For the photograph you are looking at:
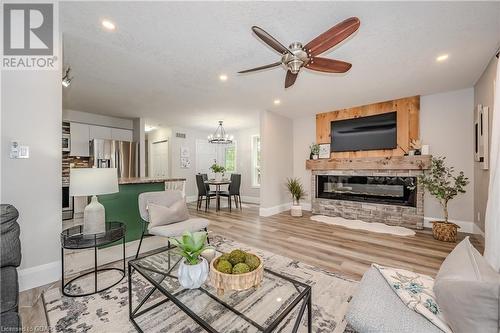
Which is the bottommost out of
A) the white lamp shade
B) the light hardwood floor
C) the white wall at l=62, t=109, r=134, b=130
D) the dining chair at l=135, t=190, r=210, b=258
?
the light hardwood floor

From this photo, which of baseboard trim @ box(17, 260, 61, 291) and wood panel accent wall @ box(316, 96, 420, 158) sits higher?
wood panel accent wall @ box(316, 96, 420, 158)

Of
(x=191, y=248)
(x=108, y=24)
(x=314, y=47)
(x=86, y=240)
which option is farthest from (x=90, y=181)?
(x=314, y=47)

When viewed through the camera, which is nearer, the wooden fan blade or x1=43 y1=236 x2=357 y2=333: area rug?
x1=43 y1=236 x2=357 y2=333: area rug

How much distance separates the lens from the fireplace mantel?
390 cm

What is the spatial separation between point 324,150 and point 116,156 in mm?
5335

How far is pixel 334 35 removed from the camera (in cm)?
165

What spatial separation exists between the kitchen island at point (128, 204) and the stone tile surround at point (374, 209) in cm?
374

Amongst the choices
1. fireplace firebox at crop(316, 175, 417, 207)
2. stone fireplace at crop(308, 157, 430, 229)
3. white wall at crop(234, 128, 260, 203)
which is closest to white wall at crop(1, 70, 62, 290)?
stone fireplace at crop(308, 157, 430, 229)

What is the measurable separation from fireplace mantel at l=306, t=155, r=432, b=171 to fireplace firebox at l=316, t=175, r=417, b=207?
0.28 meters

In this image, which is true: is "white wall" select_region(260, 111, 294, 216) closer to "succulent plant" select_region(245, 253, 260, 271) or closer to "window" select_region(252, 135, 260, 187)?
"window" select_region(252, 135, 260, 187)

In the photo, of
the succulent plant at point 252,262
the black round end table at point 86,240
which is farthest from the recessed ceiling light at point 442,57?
the black round end table at point 86,240

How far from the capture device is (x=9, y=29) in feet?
6.28

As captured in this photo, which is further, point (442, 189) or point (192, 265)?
point (442, 189)

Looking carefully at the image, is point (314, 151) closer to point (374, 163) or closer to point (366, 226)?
point (374, 163)
